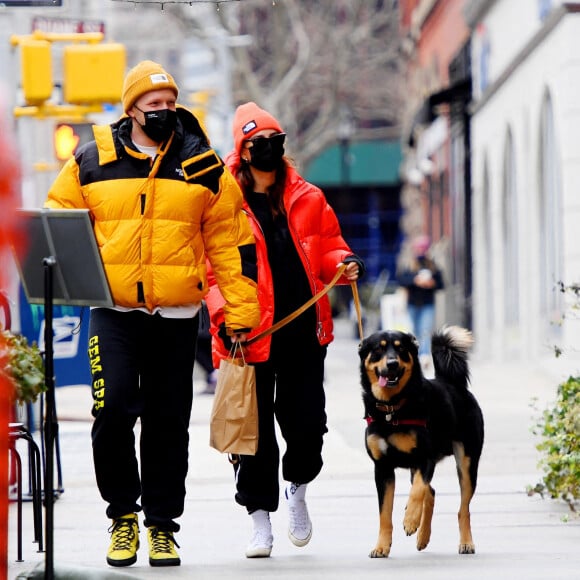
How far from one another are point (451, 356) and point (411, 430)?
0.56 metres

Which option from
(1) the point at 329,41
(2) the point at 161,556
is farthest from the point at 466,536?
(1) the point at 329,41

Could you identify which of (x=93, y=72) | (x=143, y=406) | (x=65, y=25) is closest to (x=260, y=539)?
(x=143, y=406)

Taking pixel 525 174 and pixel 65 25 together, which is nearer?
pixel 65 25

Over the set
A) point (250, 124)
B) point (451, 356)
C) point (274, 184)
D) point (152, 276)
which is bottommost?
point (451, 356)

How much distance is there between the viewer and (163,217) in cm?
637

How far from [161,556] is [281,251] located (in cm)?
147

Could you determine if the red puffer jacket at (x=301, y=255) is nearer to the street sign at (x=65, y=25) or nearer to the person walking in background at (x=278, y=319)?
the person walking in background at (x=278, y=319)

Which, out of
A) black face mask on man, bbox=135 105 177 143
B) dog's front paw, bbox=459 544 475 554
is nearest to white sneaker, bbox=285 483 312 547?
dog's front paw, bbox=459 544 475 554

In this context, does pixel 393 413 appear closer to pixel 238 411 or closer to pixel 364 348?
pixel 364 348

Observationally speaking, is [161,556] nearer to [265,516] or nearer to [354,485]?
[265,516]

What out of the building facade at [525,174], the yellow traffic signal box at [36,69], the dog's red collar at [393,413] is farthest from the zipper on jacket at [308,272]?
the yellow traffic signal box at [36,69]

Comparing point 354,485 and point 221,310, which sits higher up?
point 221,310

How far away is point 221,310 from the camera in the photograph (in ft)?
22.3

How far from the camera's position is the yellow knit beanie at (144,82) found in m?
6.48
